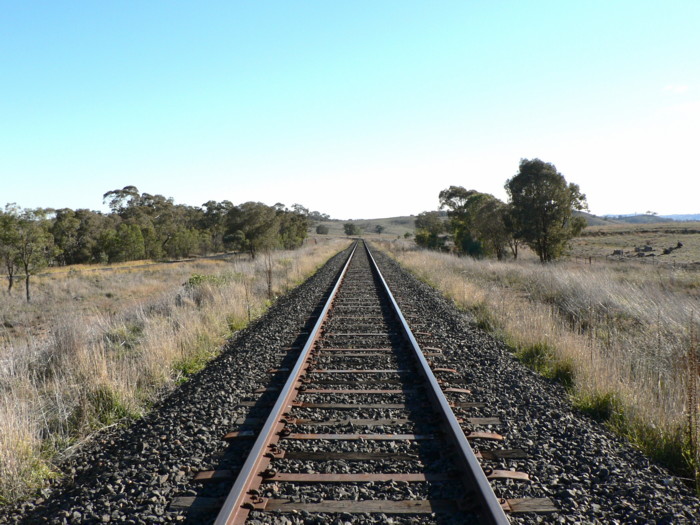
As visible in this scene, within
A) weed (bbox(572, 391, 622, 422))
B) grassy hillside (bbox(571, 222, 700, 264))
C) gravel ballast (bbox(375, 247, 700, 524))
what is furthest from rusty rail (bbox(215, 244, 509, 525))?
grassy hillside (bbox(571, 222, 700, 264))

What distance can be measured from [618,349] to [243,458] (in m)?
5.09

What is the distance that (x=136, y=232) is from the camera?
2297 inches

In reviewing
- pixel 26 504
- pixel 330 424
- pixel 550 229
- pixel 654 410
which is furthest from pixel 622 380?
pixel 550 229

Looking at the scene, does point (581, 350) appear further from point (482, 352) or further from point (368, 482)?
point (368, 482)

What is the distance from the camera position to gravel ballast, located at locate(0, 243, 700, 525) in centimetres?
289

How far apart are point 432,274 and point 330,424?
47.0 feet

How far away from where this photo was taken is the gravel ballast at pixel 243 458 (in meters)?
2.89

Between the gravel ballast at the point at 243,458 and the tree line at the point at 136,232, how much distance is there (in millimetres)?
23884

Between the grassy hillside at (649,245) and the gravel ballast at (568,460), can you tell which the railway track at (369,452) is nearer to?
the gravel ballast at (568,460)

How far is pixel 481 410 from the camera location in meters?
4.50

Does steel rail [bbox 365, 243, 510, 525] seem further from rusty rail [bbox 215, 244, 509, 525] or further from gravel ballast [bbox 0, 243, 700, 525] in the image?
gravel ballast [bbox 0, 243, 700, 525]

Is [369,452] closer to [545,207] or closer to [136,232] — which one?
[545,207]

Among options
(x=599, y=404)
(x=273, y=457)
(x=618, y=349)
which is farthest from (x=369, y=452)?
(x=618, y=349)

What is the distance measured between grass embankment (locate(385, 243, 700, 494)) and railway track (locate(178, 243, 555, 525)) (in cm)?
135
